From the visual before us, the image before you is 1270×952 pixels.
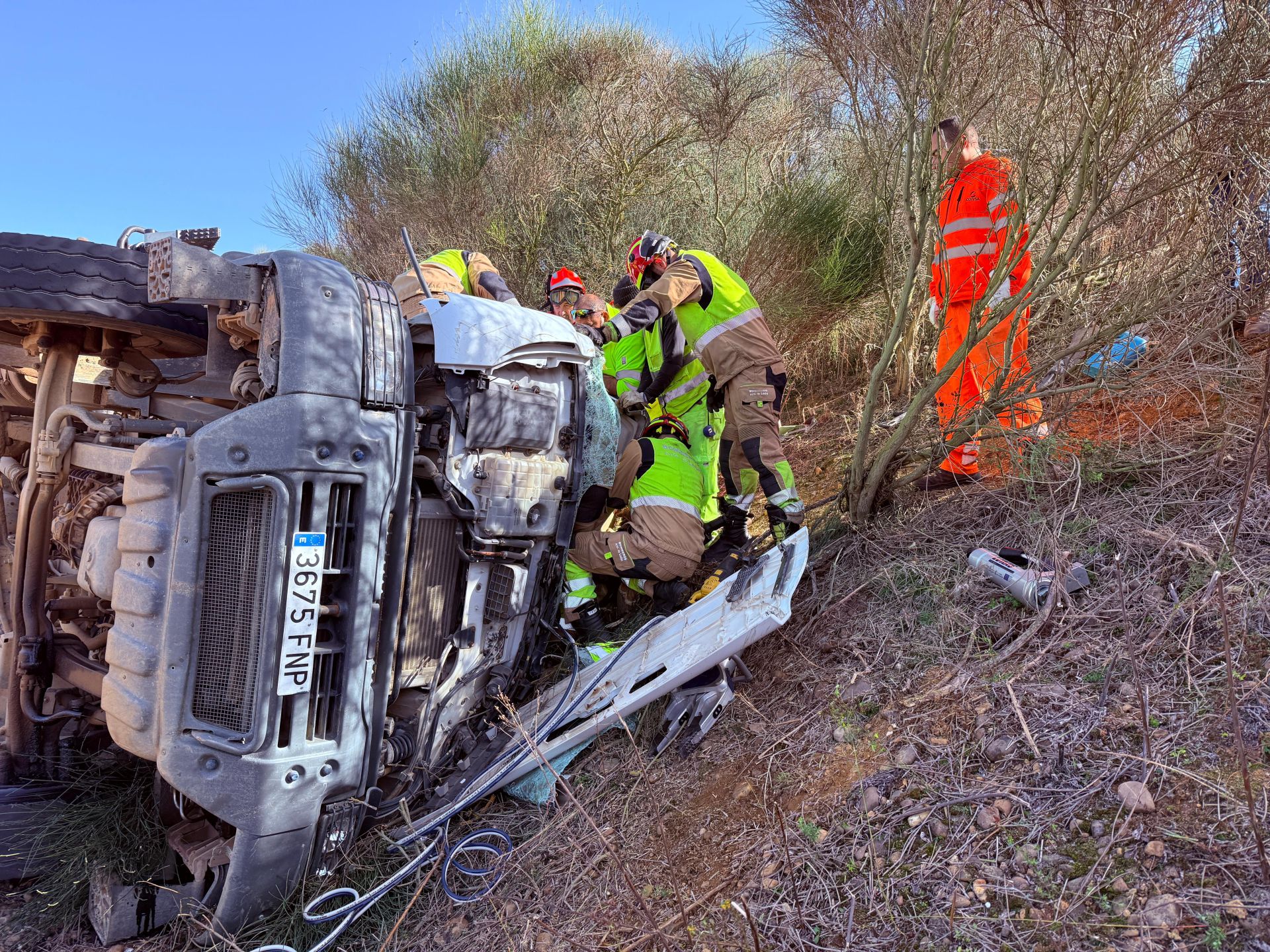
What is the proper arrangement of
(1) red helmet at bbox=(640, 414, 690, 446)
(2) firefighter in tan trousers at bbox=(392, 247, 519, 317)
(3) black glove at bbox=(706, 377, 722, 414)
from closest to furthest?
(1) red helmet at bbox=(640, 414, 690, 446) → (2) firefighter in tan trousers at bbox=(392, 247, 519, 317) → (3) black glove at bbox=(706, 377, 722, 414)

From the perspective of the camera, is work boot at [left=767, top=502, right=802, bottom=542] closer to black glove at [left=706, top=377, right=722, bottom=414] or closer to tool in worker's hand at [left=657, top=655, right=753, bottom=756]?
black glove at [left=706, top=377, right=722, bottom=414]

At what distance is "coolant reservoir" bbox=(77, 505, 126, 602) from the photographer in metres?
2.89

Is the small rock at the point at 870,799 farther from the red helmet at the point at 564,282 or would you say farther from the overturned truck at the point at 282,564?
the red helmet at the point at 564,282

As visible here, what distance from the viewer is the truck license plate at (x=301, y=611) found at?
2.63 meters

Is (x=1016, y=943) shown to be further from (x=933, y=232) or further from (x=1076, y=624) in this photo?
(x=933, y=232)

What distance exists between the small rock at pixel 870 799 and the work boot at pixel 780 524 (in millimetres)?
1679

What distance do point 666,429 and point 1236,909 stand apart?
10.0 ft

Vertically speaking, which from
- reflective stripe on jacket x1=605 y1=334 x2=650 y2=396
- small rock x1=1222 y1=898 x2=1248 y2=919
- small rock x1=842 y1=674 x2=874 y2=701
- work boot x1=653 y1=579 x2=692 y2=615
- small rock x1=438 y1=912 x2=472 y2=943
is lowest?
small rock x1=438 y1=912 x2=472 y2=943

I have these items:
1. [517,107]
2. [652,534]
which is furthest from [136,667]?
[517,107]

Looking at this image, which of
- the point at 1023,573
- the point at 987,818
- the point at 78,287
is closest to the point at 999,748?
the point at 987,818

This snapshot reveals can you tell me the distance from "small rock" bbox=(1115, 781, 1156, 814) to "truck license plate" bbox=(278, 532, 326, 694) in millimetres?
2341

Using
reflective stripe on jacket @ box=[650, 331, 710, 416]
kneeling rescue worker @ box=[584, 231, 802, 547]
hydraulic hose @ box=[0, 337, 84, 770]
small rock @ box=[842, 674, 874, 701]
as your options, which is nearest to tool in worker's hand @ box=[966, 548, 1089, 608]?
small rock @ box=[842, 674, 874, 701]

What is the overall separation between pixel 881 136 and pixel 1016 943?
12.0 ft

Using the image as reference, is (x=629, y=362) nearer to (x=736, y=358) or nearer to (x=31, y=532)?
(x=736, y=358)
